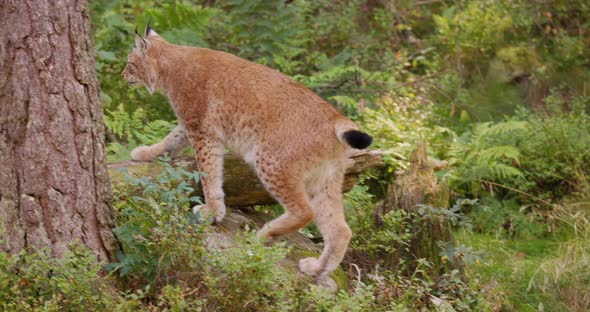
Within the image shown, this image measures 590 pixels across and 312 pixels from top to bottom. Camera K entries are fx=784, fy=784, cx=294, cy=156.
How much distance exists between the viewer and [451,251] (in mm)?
6125

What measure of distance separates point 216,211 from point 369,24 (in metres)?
7.42

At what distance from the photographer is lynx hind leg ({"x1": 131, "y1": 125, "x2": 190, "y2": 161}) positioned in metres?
6.22

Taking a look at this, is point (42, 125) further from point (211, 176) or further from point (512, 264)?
point (512, 264)

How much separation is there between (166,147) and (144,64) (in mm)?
710

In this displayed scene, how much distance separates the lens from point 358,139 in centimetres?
529

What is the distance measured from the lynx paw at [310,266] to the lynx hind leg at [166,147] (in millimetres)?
1435

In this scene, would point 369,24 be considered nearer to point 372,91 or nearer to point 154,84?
point 372,91

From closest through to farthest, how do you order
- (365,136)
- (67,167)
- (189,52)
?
(67,167), (365,136), (189,52)

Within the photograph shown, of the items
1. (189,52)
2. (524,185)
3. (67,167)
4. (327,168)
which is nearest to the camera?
(67,167)

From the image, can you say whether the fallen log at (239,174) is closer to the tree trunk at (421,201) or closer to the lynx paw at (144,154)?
the lynx paw at (144,154)

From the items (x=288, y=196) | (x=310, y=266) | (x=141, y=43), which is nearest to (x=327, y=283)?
(x=310, y=266)

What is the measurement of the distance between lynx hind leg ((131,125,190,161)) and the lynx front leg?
440 mm

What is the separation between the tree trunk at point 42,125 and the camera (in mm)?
4508

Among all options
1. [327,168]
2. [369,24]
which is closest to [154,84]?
[327,168]
